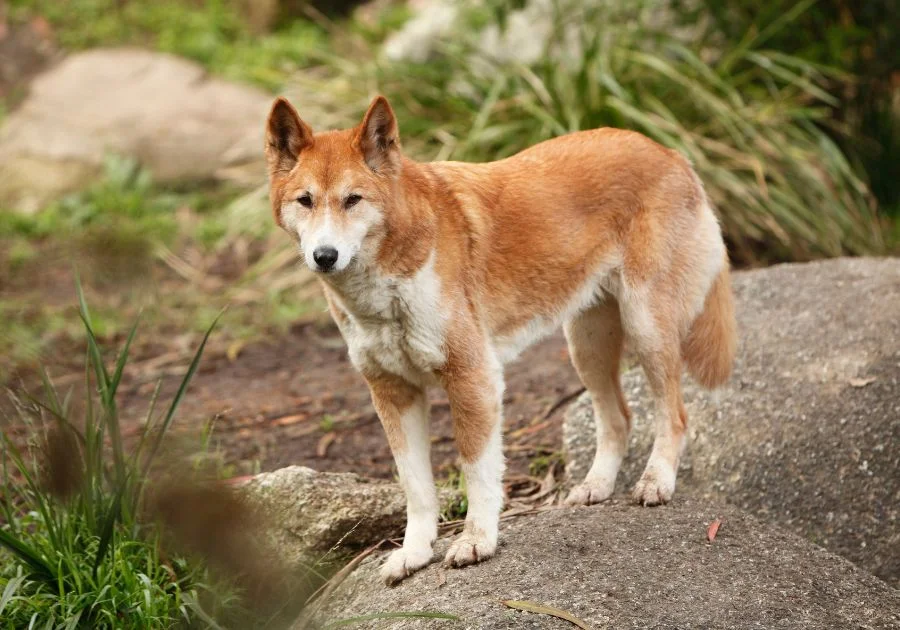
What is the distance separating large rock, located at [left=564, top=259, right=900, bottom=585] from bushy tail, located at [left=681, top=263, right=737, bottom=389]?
0.22 m

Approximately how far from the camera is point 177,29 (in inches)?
441

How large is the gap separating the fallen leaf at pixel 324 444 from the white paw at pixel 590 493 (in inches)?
59.9

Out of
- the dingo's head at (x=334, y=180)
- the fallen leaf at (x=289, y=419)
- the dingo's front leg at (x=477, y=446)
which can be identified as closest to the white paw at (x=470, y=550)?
the dingo's front leg at (x=477, y=446)

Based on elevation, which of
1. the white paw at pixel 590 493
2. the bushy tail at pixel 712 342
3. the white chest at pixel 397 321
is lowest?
the white paw at pixel 590 493

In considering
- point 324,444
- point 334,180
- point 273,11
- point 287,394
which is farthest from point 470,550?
point 273,11

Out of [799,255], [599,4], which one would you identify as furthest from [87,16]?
[799,255]

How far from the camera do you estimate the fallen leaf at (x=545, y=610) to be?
3199mm

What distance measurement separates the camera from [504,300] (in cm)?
394

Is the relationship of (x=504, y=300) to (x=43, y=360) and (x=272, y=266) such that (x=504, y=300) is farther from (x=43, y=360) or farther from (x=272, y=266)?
(x=272, y=266)

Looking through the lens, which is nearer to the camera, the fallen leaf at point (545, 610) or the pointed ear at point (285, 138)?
the fallen leaf at point (545, 610)

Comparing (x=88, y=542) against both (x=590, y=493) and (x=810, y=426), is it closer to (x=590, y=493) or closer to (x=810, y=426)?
(x=590, y=493)

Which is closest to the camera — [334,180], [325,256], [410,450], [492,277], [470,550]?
[325,256]

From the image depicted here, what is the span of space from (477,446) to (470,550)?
0.35 meters

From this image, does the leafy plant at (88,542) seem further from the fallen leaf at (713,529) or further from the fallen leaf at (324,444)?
the fallen leaf at (713,529)
